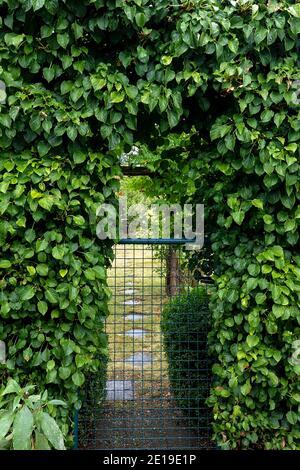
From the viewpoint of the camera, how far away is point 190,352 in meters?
3.53

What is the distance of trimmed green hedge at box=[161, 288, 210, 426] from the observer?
3.46m

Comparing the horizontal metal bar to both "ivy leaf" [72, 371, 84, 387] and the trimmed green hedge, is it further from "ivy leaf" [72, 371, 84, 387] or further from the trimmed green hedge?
"ivy leaf" [72, 371, 84, 387]

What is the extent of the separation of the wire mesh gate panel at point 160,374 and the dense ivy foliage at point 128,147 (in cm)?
50

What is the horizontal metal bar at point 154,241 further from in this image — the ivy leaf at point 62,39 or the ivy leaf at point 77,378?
the ivy leaf at point 62,39

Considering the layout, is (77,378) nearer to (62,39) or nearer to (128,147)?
(128,147)

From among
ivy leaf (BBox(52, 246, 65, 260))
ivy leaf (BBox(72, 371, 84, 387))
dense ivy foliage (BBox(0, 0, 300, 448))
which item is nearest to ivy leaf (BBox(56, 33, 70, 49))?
dense ivy foliage (BBox(0, 0, 300, 448))

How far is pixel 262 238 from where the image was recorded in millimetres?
2941

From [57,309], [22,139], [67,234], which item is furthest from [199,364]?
[22,139]

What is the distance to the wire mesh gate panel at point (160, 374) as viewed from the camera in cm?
345

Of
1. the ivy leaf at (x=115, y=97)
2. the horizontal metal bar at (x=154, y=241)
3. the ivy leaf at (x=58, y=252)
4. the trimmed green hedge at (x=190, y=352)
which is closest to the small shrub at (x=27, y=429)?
the ivy leaf at (x=58, y=252)

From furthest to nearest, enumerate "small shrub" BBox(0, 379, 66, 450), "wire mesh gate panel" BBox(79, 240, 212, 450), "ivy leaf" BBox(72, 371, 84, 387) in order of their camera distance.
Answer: "wire mesh gate panel" BBox(79, 240, 212, 450) → "ivy leaf" BBox(72, 371, 84, 387) → "small shrub" BBox(0, 379, 66, 450)

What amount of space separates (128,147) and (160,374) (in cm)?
169

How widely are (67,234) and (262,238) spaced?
1155mm

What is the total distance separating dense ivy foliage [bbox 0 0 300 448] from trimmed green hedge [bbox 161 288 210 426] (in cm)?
46
